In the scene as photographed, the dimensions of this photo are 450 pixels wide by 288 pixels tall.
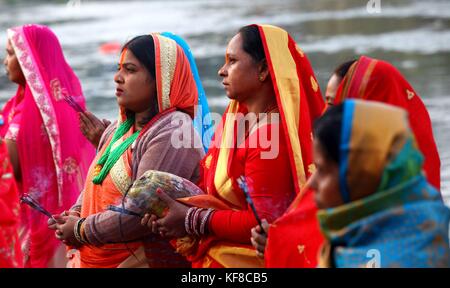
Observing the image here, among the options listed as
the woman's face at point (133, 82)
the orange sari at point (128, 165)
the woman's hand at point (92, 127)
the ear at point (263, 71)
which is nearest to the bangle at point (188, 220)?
the orange sari at point (128, 165)

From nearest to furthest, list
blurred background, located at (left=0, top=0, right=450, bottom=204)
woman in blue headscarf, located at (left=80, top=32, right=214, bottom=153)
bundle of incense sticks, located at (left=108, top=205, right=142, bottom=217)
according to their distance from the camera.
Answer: bundle of incense sticks, located at (left=108, top=205, right=142, bottom=217)
woman in blue headscarf, located at (left=80, top=32, right=214, bottom=153)
blurred background, located at (left=0, top=0, right=450, bottom=204)

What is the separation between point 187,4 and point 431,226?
74.9 feet

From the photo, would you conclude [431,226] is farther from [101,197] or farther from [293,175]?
[101,197]

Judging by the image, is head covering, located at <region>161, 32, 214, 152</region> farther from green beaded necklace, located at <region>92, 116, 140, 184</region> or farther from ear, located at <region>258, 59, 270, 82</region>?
ear, located at <region>258, 59, 270, 82</region>

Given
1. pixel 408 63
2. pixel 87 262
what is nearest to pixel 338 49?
pixel 408 63

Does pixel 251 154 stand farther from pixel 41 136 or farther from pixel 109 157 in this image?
pixel 41 136

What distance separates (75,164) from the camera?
22.0 ft

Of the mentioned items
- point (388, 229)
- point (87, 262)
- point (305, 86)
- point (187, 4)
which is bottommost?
point (87, 262)

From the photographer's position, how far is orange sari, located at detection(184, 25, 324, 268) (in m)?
4.55

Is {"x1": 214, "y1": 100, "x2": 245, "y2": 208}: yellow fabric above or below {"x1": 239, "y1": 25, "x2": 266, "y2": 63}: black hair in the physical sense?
below

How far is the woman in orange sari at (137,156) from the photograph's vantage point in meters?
5.03

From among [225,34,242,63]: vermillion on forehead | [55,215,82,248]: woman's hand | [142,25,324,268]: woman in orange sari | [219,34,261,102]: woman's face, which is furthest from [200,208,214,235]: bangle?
[55,215,82,248]: woman's hand

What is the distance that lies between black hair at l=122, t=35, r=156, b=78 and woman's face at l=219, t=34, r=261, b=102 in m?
0.51

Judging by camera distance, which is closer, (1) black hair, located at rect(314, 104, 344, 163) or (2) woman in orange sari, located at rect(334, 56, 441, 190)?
(1) black hair, located at rect(314, 104, 344, 163)
